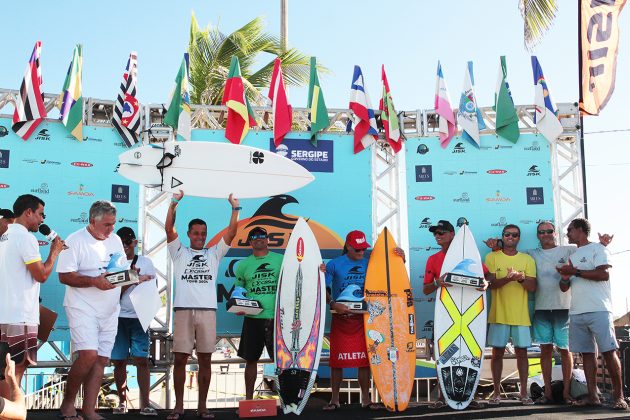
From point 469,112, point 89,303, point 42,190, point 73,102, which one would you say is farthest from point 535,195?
point 42,190

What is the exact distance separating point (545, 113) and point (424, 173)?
1502mm

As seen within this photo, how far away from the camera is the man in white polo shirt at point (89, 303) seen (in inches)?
189

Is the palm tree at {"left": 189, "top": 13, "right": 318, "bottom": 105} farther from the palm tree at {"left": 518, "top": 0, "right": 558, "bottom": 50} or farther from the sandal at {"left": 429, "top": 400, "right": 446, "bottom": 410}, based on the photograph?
the sandal at {"left": 429, "top": 400, "right": 446, "bottom": 410}

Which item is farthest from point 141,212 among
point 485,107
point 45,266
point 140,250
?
point 485,107

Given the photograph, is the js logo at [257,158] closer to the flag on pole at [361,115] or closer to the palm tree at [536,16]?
the flag on pole at [361,115]

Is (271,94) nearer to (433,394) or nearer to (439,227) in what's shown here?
(439,227)

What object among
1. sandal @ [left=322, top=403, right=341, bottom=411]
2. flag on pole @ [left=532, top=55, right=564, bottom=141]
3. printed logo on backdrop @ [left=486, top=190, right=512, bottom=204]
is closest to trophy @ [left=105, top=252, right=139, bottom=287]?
sandal @ [left=322, top=403, right=341, bottom=411]

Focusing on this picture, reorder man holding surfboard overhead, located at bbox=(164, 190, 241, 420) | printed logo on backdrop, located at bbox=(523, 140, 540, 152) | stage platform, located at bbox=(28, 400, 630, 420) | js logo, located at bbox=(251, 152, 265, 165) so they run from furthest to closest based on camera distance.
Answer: printed logo on backdrop, located at bbox=(523, 140, 540, 152) → js logo, located at bbox=(251, 152, 265, 165) → man holding surfboard overhead, located at bbox=(164, 190, 241, 420) → stage platform, located at bbox=(28, 400, 630, 420)

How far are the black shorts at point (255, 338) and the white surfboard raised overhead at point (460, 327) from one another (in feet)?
5.22

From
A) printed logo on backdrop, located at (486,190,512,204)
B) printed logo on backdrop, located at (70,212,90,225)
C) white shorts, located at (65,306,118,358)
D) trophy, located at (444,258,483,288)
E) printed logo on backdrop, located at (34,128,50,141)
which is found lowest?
white shorts, located at (65,306,118,358)

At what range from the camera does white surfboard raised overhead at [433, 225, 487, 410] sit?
6.02m

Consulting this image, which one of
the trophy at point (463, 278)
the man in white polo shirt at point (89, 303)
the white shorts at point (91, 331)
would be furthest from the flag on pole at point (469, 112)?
the white shorts at point (91, 331)

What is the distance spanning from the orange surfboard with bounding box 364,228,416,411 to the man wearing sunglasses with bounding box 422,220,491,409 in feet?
0.72

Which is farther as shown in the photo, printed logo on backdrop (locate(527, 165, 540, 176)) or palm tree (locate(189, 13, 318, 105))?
palm tree (locate(189, 13, 318, 105))
